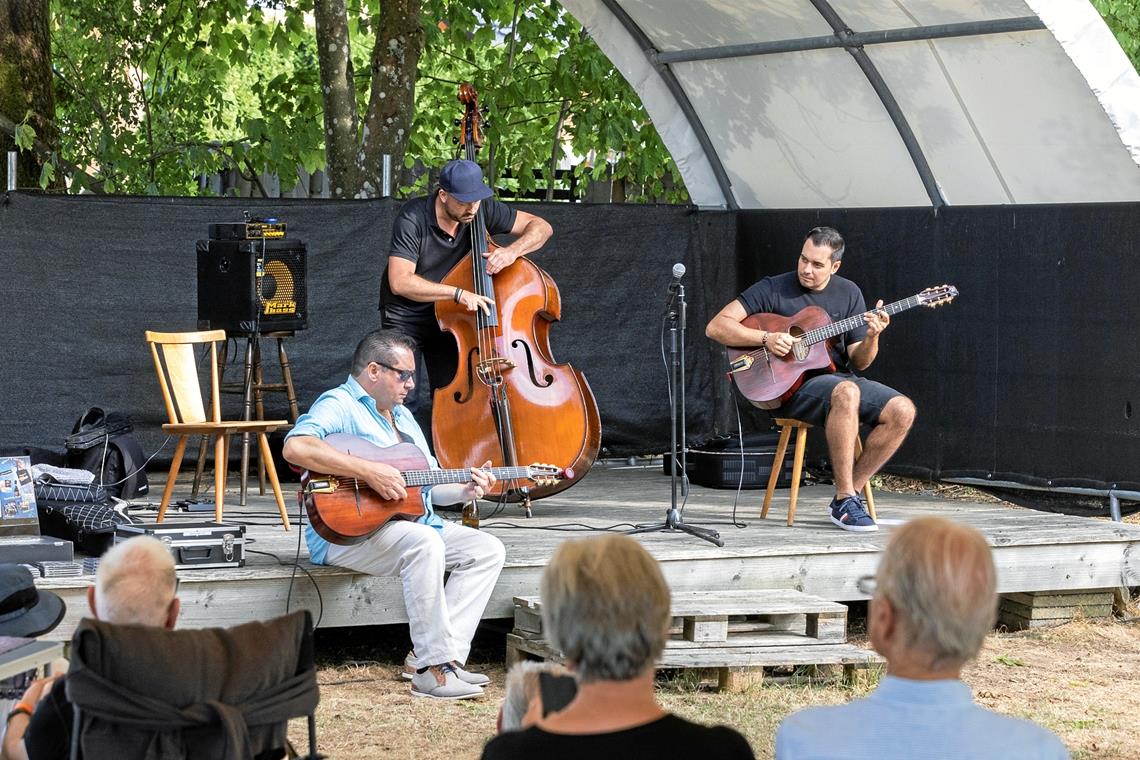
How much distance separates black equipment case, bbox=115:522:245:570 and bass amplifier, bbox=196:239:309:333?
69.4 inches

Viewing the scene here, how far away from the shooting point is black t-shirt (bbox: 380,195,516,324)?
629 cm

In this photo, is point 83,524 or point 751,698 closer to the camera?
point 751,698

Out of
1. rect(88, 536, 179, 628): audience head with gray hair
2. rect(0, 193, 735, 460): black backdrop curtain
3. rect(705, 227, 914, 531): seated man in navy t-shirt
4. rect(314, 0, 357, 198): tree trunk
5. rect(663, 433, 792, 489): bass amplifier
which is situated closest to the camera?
rect(88, 536, 179, 628): audience head with gray hair

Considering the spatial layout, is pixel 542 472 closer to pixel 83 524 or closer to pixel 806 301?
pixel 83 524

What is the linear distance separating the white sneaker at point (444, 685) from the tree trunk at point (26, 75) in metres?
4.50

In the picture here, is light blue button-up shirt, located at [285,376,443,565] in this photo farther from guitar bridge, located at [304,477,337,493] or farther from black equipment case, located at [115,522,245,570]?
black equipment case, located at [115,522,245,570]

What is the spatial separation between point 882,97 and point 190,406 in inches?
148

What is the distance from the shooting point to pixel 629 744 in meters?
2.19

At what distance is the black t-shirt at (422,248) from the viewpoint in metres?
6.29

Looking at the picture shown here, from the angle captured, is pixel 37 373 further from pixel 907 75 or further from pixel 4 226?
pixel 907 75

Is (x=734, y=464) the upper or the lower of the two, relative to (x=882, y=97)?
lower

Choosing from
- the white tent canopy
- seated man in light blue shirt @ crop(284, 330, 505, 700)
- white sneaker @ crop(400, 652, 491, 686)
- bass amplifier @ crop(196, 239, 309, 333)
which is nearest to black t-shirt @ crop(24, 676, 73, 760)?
seated man in light blue shirt @ crop(284, 330, 505, 700)

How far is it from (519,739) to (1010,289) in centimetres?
576

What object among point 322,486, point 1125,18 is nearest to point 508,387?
point 322,486
